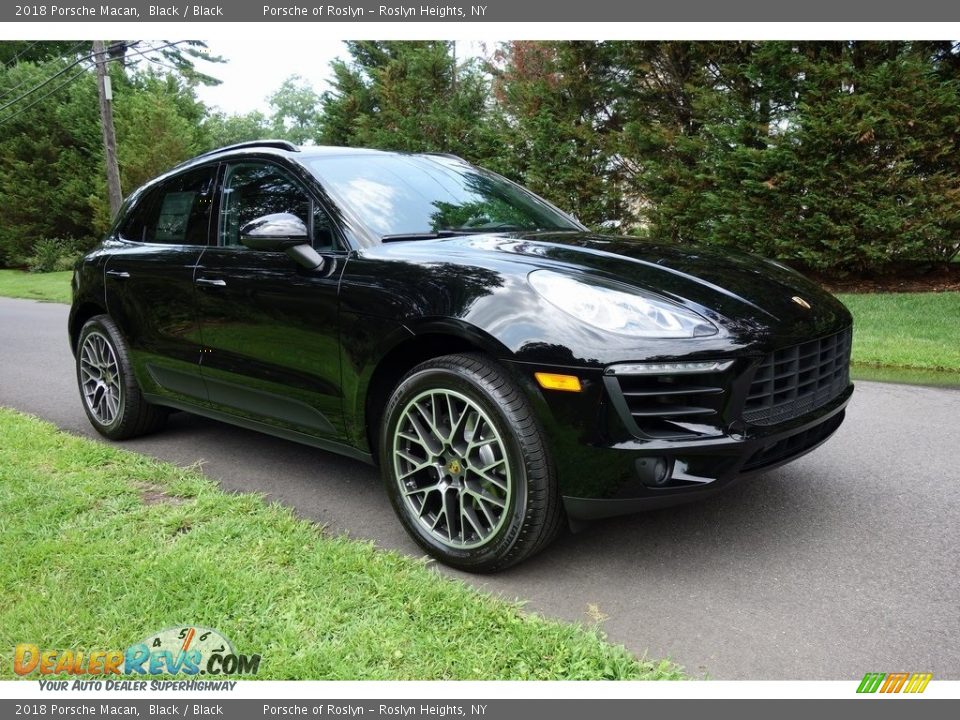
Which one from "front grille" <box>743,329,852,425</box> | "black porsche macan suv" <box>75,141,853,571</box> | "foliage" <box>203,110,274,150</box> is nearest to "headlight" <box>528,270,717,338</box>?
"black porsche macan suv" <box>75,141,853,571</box>

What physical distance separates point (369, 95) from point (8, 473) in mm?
17990

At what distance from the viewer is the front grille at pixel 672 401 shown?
262 cm

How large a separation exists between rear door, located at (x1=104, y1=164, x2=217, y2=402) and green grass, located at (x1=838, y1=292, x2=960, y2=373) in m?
5.74

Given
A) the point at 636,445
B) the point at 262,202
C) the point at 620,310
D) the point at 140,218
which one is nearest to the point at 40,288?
the point at 140,218

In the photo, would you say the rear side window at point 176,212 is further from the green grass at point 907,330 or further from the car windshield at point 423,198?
the green grass at point 907,330

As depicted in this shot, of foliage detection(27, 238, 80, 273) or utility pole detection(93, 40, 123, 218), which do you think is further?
foliage detection(27, 238, 80, 273)

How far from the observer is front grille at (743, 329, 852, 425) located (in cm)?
277

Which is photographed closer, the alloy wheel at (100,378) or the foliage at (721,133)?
the alloy wheel at (100,378)

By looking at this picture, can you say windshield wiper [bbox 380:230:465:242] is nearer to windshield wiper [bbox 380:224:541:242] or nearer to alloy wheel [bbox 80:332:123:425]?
windshield wiper [bbox 380:224:541:242]

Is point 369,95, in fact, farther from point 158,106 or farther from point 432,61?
point 158,106

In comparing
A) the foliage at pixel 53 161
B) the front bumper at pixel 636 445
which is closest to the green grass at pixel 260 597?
the front bumper at pixel 636 445

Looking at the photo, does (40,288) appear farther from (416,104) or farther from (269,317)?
(269,317)

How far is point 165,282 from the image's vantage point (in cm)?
435

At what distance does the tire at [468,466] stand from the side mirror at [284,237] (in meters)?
0.76
